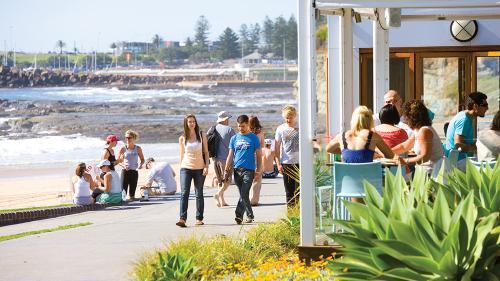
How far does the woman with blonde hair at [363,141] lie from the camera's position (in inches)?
423

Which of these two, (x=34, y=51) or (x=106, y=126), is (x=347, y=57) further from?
(x=34, y=51)

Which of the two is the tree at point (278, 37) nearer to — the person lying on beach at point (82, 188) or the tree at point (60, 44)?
the tree at point (60, 44)

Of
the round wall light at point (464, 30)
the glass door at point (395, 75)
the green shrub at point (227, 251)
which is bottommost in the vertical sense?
the green shrub at point (227, 251)

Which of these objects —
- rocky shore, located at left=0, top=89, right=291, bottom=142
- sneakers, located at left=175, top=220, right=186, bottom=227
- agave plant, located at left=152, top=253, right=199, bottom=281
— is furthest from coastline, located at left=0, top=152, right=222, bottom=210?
rocky shore, located at left=0, top=89, right=291, bottom=142

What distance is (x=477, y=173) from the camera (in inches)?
313

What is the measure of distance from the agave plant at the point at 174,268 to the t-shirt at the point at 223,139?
8.87 metres

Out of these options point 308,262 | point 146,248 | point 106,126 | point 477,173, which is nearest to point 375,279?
point 477,173

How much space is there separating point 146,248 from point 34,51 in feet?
526

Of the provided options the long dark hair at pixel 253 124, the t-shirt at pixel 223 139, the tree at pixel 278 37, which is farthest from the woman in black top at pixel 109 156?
the tree at pixel 278 37

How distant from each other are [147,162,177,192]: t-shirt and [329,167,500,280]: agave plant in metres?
15.0

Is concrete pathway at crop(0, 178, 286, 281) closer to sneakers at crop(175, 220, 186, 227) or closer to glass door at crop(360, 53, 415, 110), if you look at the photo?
sneakers at crop(175, 220, 186, 227)

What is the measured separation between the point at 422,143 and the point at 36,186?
35.3 meters

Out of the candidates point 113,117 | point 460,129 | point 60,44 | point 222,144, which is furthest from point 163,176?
point 60,44

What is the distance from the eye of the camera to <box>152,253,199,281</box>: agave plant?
962cm
